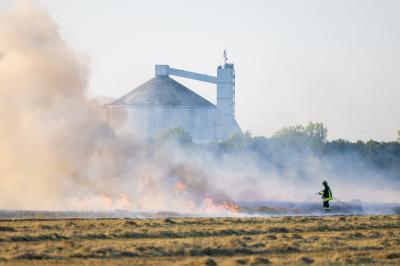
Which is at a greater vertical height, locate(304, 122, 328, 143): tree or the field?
locate(304, 122, 328, 143): tree

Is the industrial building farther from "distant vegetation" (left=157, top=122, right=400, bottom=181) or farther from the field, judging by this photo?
the field

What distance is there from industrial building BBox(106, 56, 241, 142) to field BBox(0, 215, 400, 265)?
108656 millimetres

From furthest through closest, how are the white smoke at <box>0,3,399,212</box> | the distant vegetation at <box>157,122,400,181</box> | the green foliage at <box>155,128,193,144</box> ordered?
the green foliage at <box>155,128,193,144</box>
the distant vegetation at <box>157,122,400,181</box>
the white smoke at <box>0,3,399,212</box>

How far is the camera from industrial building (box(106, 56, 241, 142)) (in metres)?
163

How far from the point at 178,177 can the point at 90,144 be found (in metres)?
6.53

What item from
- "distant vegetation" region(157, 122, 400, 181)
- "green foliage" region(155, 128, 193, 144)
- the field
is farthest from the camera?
"green foliage" region(155, 128, 193, 144)

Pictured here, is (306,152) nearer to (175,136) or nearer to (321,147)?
(321,147)

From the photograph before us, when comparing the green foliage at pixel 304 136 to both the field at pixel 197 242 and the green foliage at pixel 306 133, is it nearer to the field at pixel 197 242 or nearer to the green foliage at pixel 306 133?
the green foliage at pixel 306 133

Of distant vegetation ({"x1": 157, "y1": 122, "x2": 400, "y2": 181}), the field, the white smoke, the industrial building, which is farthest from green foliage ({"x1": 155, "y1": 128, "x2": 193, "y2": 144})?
the field

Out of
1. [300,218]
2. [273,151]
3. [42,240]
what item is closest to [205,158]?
[273,151]

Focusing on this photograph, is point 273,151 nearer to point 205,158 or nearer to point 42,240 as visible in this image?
point 205,158

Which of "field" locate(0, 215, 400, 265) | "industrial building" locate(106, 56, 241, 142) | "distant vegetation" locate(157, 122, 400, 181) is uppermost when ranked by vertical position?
"industrial building" locate(106, 56, 241, 142)

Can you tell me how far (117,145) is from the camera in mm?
66188

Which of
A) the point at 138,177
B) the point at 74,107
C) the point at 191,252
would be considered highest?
the point at 74,107
